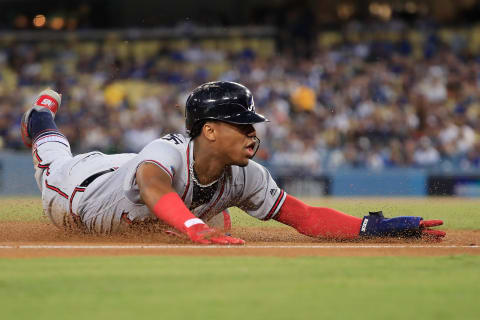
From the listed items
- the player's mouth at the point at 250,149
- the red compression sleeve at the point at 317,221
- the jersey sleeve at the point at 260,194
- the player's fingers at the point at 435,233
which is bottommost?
the player's fingers at the point at 435,233

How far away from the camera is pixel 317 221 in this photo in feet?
20.1

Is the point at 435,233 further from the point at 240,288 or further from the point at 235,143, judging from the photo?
the point at 240,288

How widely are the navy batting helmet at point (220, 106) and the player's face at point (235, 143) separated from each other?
9 cm

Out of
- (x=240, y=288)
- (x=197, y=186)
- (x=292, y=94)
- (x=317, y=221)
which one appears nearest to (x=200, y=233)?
(x=197, y=186)

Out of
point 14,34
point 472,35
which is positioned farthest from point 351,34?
point 14,34

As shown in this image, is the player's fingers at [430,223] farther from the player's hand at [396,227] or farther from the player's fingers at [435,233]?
the player's fingers at [435,233]

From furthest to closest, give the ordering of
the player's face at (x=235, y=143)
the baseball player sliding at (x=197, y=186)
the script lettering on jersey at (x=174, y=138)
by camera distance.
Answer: the script lettering on jersey at (x=174, y=138), the player's face at (x=235, y=143), the baseball player sliding at (x=197, y=186)

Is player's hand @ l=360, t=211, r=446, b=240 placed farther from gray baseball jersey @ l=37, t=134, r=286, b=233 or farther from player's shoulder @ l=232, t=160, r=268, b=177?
player's shoulder @ l=232, t=160, r=268, b=177

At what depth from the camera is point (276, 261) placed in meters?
4.64

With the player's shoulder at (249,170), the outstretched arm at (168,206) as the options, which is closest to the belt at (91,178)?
the outstretched arm at (168,206)

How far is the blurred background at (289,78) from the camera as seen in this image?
1716cm

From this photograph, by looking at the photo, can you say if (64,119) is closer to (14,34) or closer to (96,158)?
(14,34)

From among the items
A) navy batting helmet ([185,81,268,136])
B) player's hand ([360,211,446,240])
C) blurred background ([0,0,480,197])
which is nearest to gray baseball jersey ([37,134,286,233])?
navy batting helmet ([185,81,268,136])

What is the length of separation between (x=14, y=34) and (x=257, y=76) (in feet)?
24.8
